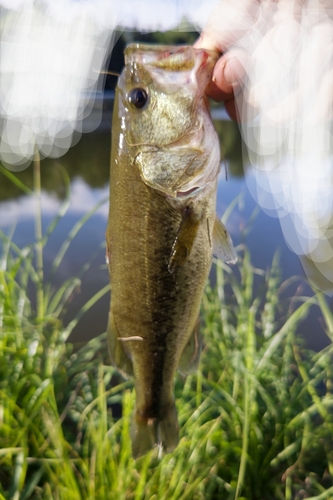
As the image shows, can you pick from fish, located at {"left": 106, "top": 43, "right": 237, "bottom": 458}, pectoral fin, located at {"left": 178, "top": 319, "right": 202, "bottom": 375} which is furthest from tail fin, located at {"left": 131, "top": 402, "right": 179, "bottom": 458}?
fish, located at {"left": 106, "top": 43, "right": 237, "bottom": 458}

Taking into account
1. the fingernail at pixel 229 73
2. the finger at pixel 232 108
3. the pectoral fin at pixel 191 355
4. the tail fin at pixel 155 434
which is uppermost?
the fingernail at pixel 229 73

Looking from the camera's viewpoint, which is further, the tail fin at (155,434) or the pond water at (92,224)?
the pond water at (92,224)

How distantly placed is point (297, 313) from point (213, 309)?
57cm

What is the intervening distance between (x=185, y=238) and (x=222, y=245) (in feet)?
0.43

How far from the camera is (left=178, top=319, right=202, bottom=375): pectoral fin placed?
48.1 inches

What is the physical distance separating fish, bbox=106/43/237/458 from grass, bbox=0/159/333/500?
81 cm

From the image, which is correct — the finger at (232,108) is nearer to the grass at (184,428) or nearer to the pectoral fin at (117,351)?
the pectoral fin at (117,351)

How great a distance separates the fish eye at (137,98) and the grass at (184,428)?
1131mm

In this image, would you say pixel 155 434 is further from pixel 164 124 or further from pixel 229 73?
pixel 229 73

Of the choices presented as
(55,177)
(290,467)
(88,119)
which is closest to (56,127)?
(55,177)

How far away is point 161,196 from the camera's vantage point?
3.34 feet

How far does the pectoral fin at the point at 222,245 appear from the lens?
108 cm

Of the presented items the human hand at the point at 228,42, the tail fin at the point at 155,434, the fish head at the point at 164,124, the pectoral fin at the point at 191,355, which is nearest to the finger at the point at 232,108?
the human hand at the point at 228,42

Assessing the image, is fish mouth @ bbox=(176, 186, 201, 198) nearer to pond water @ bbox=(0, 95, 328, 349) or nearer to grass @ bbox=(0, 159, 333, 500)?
pond water @ bbox=(0, 95, 328, 349)
